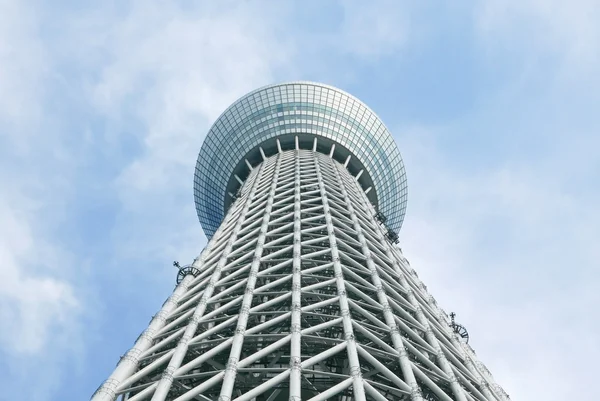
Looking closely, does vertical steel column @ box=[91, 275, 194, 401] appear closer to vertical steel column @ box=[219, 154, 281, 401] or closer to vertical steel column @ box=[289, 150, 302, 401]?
vertical steel column @ box=[219, 154, 281, 401]

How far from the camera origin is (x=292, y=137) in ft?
293

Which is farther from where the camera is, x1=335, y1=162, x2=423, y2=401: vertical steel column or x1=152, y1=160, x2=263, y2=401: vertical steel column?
x1=152, y1=160, x2=263, y2=401: vertical steel column

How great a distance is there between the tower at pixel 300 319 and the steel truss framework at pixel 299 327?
0.10 metres

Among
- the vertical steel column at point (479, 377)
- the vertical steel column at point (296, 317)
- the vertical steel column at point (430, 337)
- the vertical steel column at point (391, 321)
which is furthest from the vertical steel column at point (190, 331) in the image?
the vertical steel column at point (479, 377)

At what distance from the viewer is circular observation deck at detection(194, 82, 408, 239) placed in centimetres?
8981

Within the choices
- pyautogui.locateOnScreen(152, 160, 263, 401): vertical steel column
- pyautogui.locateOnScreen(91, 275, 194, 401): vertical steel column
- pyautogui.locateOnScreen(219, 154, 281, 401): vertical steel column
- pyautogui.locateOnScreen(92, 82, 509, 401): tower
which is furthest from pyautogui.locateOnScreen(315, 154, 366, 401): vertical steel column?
pyautogui.locateOnScreen(91, 275, 194, 401): vertical steel column

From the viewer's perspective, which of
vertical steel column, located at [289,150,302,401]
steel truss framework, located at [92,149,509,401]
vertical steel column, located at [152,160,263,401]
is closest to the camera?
vertical steel column, located at [289,150,302,401]

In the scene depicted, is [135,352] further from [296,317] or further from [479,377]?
[479,377]

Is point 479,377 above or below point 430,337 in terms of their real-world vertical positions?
below

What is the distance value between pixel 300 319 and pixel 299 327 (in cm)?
191

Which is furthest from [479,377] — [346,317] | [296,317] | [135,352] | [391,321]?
[135,352]

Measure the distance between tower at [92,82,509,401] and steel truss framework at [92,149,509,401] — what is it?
0.31ft

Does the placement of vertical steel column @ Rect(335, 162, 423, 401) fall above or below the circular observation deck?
below

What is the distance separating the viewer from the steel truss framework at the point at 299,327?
2880cm
